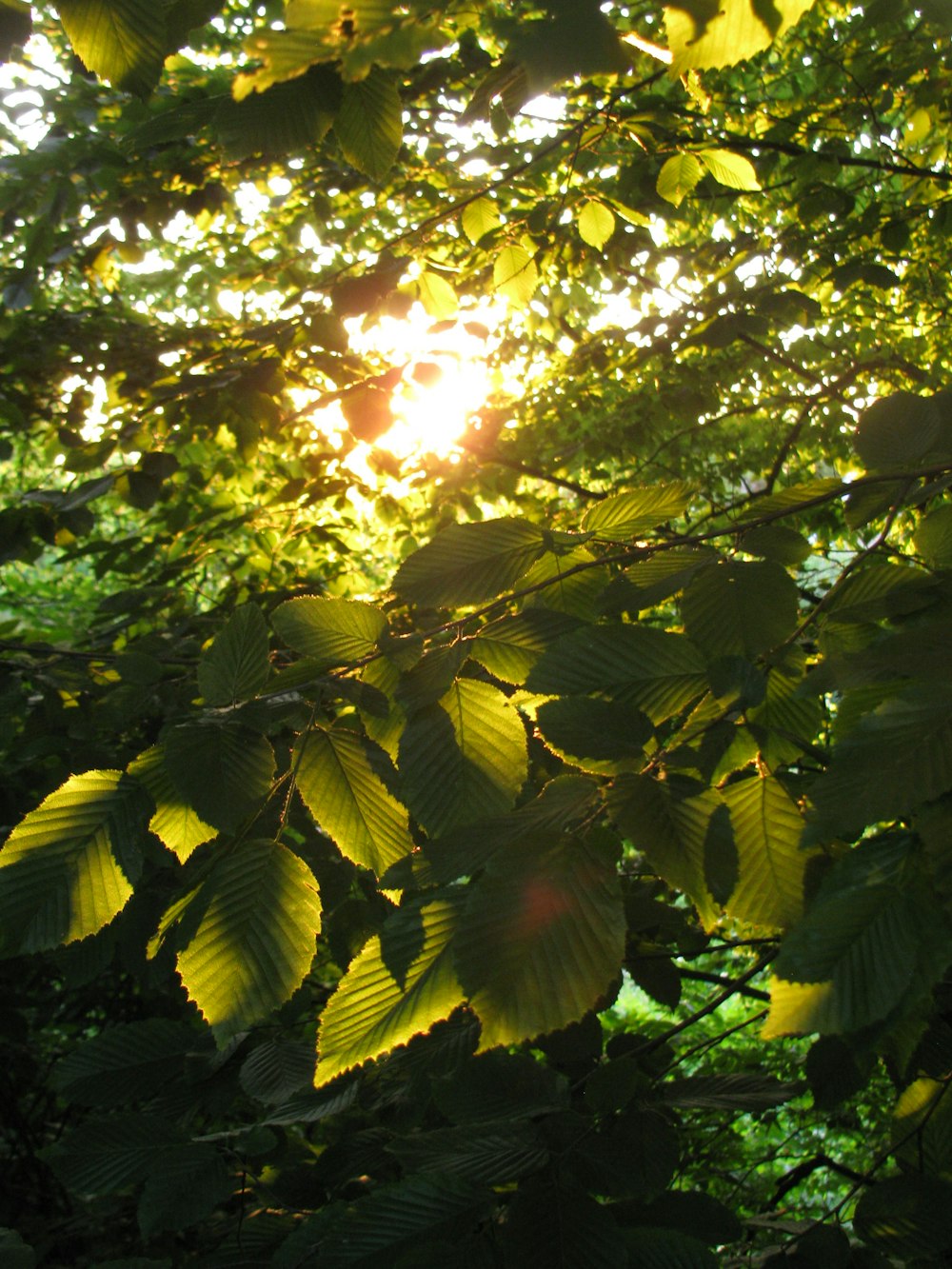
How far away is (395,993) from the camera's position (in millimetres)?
781

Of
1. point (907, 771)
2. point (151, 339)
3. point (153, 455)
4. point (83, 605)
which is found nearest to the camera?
point (907, 771)

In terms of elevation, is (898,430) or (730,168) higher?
(730,168)

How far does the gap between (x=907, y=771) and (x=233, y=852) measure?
537mm

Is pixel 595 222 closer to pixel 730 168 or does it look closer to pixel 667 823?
pixel 730 168

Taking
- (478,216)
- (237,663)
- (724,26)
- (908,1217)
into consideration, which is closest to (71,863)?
(237,663)

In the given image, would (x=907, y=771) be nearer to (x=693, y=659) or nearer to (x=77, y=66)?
(x=693, y=659)

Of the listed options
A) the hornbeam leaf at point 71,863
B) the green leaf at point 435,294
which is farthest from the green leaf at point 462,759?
the green leaf at point 435,294

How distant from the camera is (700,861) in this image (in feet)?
2.37

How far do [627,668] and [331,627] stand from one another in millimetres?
290

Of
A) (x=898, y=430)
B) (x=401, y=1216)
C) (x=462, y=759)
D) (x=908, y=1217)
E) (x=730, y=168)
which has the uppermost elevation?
(x=730, y=168)

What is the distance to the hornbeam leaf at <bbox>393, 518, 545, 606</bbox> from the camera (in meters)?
0.91

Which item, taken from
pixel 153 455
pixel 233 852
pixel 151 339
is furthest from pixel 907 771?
pixel 151 339

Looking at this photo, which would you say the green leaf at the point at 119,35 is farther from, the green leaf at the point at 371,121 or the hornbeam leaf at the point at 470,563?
the hornbeam leaf at the point at 470,563

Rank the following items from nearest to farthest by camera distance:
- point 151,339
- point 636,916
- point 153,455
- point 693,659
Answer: point 693,659 < point 636,916 < point 153,455 < point 151,339
